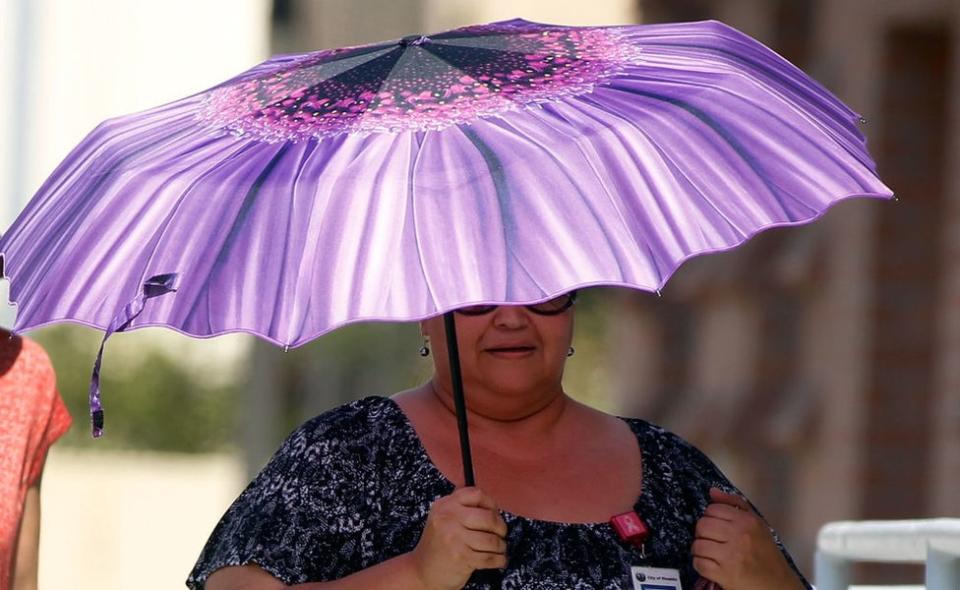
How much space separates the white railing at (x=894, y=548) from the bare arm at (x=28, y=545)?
1.37 m

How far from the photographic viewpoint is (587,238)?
7.86ft

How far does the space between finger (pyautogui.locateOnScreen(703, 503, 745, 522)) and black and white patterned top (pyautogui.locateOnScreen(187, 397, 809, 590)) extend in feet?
0.24

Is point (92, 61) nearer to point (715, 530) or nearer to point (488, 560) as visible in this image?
point (715, 530)

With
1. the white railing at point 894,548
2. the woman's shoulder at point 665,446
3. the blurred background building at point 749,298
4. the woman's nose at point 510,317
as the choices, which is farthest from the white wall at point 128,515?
the woman's nose at point 510,317

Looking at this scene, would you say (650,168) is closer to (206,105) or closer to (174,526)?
(206,105)

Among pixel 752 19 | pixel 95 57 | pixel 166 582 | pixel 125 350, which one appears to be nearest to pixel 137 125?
pixel 752 19

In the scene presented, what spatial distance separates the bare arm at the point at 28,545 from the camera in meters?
3.47

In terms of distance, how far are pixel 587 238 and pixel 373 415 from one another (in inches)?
29.1

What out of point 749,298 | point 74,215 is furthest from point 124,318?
point 749,298

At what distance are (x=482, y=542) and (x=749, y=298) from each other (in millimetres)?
6361

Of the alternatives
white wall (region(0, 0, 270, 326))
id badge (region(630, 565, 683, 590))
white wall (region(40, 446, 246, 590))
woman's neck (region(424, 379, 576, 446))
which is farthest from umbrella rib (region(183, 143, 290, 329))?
white wall (region(40, 446, 246, 590))

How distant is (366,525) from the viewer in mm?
2896

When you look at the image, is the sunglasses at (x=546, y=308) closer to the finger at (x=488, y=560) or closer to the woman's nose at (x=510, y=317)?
the woman's nose at (x=510, y=317)

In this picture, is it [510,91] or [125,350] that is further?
[125,350]
